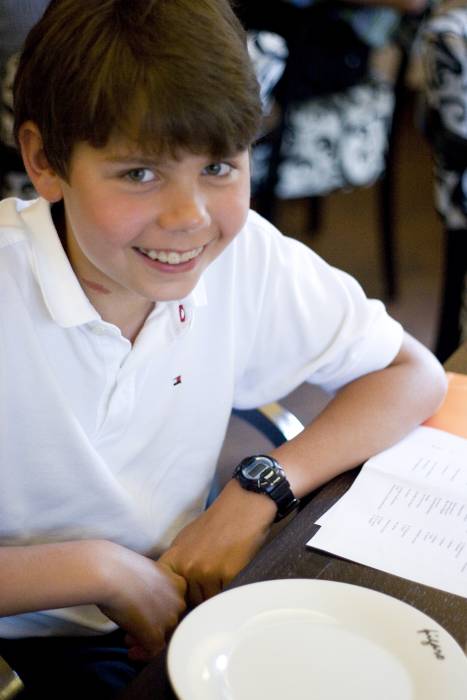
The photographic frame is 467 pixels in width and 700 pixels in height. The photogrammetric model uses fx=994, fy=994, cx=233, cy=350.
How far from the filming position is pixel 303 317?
114 cm

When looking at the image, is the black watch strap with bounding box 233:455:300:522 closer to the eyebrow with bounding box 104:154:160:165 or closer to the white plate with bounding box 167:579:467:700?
the white plate with bounding box 167:579:467:700

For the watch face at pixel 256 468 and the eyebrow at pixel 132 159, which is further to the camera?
the watch face at pixel 256 468

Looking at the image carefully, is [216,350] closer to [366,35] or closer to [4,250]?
[4,250]

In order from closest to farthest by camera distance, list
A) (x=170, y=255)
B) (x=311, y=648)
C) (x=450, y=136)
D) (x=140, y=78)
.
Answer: (x=311, y=648)
(x=140, y=78)
(x=170, y=255)
(x=450, y=136)

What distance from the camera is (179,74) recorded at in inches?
32.5

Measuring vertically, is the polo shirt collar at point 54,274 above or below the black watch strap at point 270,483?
above

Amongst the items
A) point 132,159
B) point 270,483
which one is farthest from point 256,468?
point 132,159

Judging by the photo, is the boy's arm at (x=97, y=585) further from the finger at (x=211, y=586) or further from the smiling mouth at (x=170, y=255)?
the smiling mouth at (x=170, y=255)

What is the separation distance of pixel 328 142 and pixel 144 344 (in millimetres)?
1861

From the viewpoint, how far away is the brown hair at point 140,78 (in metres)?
0.82

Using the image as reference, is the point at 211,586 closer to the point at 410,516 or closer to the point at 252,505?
the point at 252,505

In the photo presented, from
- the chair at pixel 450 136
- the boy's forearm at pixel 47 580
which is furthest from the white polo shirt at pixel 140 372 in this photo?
the chair at pixel 450 136

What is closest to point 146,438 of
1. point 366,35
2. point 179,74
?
point 179,74

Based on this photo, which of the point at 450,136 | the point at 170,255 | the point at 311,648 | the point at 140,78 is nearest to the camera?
the point at 311,648
